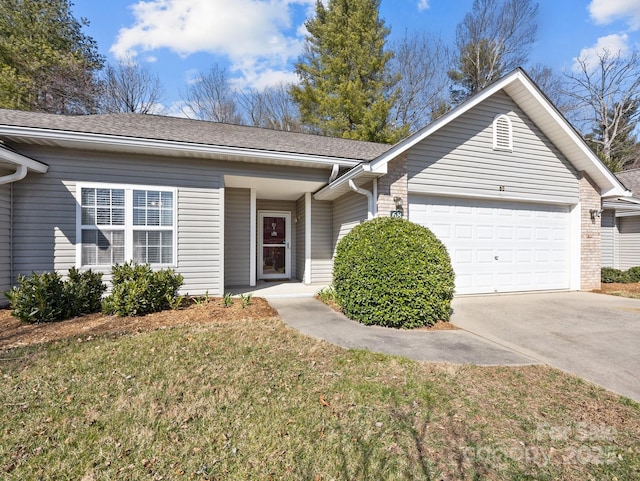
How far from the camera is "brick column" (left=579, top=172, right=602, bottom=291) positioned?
29.0 feet

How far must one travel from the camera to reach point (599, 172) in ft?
27.9

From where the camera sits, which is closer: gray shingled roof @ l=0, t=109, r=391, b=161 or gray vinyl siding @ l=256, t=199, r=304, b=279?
gray shingled roof @ l=0, t=109, r=391, b=161

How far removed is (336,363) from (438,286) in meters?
2.41

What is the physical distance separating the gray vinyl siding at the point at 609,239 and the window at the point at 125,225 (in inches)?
553

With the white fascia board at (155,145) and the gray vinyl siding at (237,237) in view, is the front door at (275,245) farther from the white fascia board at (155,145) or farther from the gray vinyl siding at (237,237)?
the white fascia board at (155,145)

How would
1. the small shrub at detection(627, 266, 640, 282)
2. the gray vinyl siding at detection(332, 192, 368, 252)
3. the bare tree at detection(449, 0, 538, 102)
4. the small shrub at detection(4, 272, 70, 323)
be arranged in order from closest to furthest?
the small shrub at detection(4, 272, 70, 323)
the gray vinyl siding at detection(332, 192, 368, 252)
the small shrub at detection(627, 266, 640, 282)
the bare tree at detection(449, 0, 538, 102)

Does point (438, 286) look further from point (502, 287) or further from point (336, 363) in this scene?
point (502, 287)

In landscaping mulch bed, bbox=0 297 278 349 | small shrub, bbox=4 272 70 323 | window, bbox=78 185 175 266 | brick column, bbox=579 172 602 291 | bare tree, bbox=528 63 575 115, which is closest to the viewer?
landscaping mulch bed, bbox=0 297 278 349

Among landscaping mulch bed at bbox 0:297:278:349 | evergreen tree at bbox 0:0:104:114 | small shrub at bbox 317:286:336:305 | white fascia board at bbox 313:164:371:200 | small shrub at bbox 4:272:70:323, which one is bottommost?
landscaping mulch bed at bbox 0:297:278:349

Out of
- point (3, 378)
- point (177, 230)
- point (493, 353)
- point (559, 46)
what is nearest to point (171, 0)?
point (177, 230)

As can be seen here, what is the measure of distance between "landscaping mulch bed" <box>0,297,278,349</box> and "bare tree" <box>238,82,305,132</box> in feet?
61.6

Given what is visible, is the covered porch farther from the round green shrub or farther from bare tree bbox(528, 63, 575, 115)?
bare tree bbox(528, 63, 575, 115)

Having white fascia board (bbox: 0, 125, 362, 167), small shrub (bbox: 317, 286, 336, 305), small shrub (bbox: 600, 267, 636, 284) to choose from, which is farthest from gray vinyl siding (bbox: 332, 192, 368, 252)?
small shrub (bbox: 600, 267, 636, 284)

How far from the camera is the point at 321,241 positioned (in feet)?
31.1
